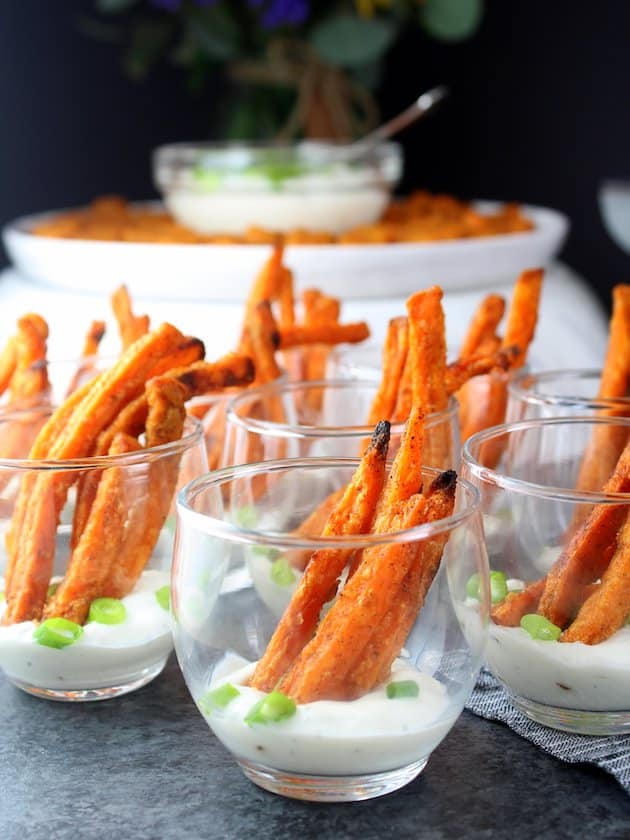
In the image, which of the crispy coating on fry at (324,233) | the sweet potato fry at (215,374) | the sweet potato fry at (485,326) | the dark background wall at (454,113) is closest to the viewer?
the sweet potato fry at (215,374)

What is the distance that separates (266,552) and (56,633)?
0.21 m

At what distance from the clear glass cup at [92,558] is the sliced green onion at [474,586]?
0.23 meters

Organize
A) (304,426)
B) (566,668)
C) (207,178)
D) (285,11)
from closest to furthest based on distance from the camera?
(566,668)
(304,426)
(207,178)
(285,11)

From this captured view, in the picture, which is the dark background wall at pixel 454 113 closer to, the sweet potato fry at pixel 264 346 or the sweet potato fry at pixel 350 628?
the sweet potato fry at pixel 264 346

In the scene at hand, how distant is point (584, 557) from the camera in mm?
707

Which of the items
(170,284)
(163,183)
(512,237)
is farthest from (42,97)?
(512,237)

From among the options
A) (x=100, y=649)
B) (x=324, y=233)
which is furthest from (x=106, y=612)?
(x=324, y=233)

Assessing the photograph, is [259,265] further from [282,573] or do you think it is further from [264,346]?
[282,573]

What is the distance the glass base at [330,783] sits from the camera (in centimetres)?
64

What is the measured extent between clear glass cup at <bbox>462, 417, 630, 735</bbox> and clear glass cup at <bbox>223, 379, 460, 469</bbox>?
0.07 m

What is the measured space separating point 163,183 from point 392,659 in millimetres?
1813

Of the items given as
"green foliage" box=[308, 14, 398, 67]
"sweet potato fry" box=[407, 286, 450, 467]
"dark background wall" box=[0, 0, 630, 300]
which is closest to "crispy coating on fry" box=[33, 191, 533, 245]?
"green foliage" box=[308, 14, 398, 67]

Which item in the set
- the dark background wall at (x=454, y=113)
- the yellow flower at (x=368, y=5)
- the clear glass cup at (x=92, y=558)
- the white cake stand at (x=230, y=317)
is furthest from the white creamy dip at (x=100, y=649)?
the dark background wall at (x=454, y=113)

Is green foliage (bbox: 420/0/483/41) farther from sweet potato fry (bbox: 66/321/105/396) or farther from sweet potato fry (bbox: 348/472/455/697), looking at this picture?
sweet potato fry (bbox: 348/472/455/697)
